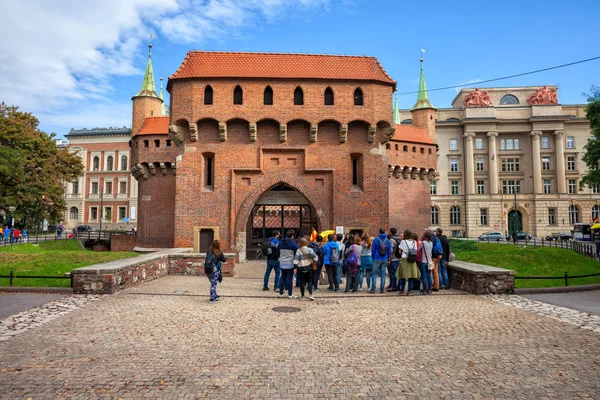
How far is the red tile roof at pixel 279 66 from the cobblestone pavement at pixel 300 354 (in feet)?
50.9

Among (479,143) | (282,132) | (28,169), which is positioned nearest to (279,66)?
(282,132)

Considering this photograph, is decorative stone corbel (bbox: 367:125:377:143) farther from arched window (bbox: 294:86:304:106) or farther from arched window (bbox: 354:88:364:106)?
arched window (bbox: 294:86:304:106)

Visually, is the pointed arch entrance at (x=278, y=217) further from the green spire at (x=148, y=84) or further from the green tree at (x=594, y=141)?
the green tree at (x=594, y=141)

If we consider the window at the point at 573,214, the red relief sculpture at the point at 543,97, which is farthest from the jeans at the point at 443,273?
the red relief sculpture at the point at 543,97

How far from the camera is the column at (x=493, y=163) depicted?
184ft

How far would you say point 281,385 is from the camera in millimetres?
4625

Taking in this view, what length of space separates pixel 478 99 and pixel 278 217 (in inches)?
1830

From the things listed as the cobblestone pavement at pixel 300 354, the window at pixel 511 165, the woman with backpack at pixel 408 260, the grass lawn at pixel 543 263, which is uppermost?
the window at pixel 511 165

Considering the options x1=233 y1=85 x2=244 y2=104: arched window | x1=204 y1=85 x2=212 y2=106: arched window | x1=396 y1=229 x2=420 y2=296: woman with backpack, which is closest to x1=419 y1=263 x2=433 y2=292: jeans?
x1=396 y1=229 x2=420 y2=296: woman with backpack

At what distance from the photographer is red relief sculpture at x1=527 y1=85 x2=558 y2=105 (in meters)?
57.9

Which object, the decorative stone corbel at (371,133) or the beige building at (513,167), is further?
the beige building at (513,167)

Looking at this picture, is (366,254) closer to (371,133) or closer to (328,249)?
(328,249)

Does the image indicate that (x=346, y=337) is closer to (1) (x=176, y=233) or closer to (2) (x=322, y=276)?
(2) (x=322, y=276)

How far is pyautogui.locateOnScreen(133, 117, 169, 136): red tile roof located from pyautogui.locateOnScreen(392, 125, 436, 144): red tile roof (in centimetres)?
1704
